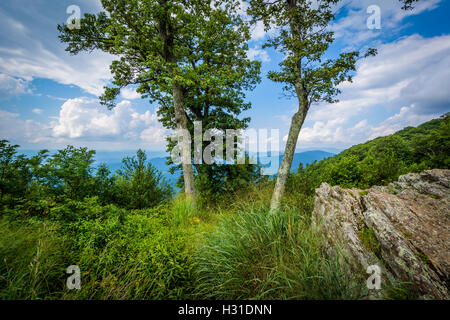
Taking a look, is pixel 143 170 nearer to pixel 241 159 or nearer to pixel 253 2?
pixel 241 159

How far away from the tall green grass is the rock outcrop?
0.38 metres

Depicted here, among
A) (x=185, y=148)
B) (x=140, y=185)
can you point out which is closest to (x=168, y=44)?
(x=185, y=148)

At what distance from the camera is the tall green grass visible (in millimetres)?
2008

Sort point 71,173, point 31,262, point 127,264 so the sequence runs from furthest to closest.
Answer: point 71,173 → point 127,264 → point 31,262

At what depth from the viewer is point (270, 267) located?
251 centimetres

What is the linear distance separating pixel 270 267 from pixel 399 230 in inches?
81.9

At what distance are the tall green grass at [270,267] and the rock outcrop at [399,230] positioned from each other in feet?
1.24

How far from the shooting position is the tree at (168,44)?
587 cm

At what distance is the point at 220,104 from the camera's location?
899cm

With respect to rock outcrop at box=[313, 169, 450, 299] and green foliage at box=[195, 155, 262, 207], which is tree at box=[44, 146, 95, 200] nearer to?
green foliage at box=[195, 155, 262, 207]

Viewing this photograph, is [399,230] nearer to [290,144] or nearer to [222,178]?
[290,144]

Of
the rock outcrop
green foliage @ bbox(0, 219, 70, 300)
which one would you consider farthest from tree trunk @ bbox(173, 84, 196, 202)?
the rock outcrop

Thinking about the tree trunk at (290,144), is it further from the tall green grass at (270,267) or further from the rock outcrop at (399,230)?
the tall green grass at (270,267)
